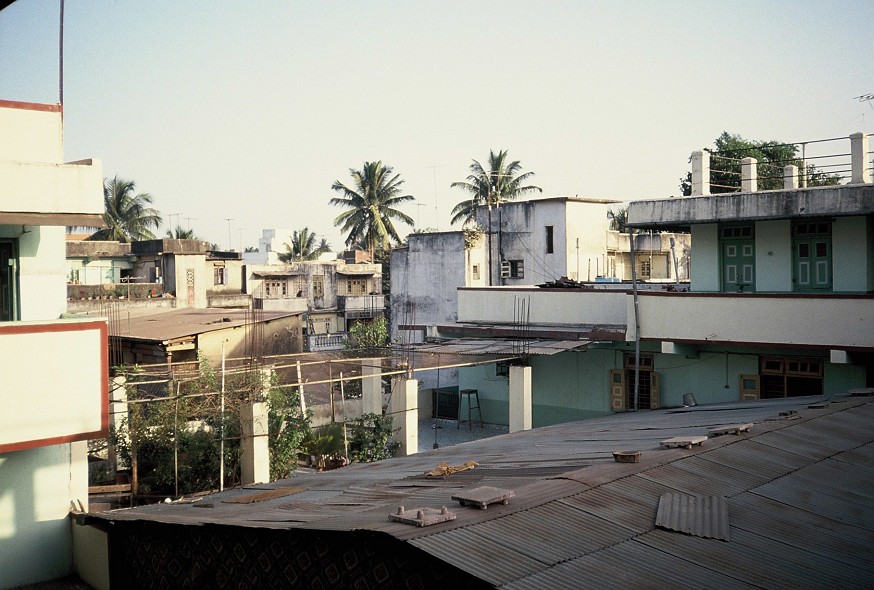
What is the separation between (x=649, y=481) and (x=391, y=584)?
2.76 meters

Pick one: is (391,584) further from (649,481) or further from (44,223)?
(44,223)

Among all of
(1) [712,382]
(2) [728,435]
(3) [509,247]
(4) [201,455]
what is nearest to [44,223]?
(4) [201,455]

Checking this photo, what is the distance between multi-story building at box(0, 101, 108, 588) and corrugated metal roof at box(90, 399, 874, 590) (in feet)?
4.40

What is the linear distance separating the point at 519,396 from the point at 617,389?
4.38 meters

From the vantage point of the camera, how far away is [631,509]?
6.68m

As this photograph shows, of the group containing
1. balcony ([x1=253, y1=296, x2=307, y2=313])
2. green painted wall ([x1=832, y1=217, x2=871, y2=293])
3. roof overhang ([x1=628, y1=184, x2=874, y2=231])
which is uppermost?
roof overhang ([x1=628, y1=184, x2=874, y2=231])

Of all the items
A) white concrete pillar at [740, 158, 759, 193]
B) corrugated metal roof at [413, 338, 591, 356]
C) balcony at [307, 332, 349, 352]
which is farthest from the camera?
balcony at [307, 332, 349, 352]

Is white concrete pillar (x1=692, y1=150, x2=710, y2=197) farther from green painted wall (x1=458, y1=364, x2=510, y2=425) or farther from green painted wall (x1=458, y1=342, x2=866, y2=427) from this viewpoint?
green painted wall (x1=458, y1=364, x2=510, y2=425)

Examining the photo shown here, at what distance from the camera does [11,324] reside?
9.38 meters

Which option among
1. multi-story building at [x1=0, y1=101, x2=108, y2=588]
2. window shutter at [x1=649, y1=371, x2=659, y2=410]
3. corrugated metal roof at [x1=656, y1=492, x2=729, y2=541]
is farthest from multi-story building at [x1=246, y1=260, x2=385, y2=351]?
corrugated metal roof at [x1=656, y1=492, x2=729, y2=541]

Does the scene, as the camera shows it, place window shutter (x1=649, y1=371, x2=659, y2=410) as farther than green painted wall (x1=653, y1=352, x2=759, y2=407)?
Yes

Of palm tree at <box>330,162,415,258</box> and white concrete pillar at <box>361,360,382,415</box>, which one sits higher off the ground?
palm tree at <box>330,162,415,258</box>

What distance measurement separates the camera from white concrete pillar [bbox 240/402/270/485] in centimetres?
1496

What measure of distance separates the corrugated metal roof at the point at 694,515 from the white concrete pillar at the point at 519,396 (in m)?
11.4
